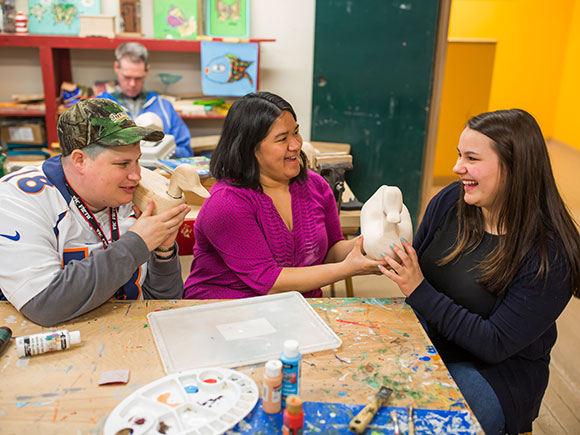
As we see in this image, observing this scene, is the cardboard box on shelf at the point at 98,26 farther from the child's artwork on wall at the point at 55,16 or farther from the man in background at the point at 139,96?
the man in background at the point at 139,96

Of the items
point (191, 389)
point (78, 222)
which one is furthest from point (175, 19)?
point (191, 389)

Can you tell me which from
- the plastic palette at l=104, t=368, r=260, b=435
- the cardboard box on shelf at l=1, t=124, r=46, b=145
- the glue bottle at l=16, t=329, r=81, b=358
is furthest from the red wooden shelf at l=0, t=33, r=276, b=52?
the plastic palette at l=104, t=368, r=260, b=435

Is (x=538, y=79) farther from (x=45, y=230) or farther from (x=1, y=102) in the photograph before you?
(x=45, y=230)

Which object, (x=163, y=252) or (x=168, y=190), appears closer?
(x=168, y=190)

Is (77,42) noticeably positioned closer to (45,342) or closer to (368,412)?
(45,342)

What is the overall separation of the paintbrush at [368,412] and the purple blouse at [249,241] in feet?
2.26

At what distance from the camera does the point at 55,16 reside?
4.38 m

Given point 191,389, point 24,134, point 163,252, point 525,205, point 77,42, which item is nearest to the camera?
point 191,389

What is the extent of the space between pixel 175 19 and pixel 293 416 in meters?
4.05

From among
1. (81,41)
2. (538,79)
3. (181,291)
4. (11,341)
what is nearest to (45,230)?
(11,341)

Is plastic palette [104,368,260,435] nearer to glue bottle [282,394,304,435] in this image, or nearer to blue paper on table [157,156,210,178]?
glue bottle [282,394,304,435]

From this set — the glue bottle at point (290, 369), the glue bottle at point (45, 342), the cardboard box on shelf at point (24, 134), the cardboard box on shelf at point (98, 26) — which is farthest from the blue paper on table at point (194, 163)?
the cardboard box on shelf at point (24, 134)

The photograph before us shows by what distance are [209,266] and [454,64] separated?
4617mm

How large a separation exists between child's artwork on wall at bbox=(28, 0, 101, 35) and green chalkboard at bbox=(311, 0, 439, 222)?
1.95 metres
